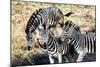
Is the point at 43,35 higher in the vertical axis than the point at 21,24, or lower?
lower

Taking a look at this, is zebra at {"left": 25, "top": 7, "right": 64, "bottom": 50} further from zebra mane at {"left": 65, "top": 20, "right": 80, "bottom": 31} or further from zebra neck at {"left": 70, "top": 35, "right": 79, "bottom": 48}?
zebra neck at {"left": 70, "top": 35, "right": 79, "bottom": 48}

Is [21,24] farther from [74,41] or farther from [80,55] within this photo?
[80,55]

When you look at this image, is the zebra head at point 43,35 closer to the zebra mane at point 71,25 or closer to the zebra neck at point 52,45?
the zebra neck at point 52,45

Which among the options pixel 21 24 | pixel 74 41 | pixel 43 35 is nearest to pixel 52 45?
pixel 43 35

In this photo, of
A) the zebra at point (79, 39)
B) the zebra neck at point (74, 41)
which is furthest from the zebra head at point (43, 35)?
the zebra neck at point (74, 41)

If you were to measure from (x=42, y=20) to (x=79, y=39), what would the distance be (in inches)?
19.2

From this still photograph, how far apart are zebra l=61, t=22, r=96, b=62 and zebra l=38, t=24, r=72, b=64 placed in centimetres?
8

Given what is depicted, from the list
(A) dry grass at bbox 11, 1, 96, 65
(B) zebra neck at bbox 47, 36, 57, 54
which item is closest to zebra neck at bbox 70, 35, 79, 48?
(B) zebra neck at bbox 47, 36, 57, 54

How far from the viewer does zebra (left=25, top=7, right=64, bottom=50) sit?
2197 millimetres

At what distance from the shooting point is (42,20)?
88.8 inches

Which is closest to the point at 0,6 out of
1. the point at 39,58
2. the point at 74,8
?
the point at 39,58

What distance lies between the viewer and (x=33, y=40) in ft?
7.23

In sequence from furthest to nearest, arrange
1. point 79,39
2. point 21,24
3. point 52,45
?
point 79,39, point 52,45, point 21,24

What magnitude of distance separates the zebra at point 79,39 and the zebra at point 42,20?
117mm
